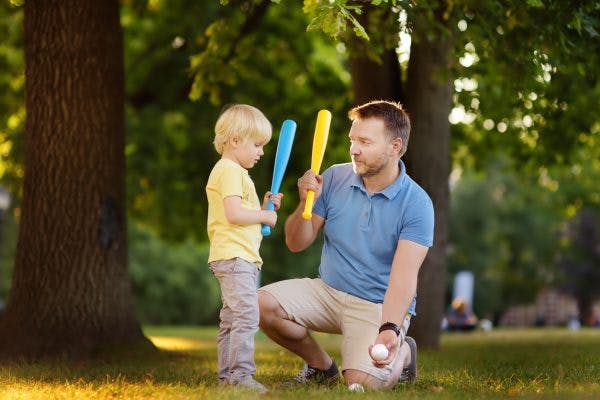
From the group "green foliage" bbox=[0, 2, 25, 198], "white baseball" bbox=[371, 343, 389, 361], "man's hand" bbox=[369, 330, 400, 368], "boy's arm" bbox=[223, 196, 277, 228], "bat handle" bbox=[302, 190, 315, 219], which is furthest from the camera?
"green foliage" bbox=[0, 2, 25, 198]

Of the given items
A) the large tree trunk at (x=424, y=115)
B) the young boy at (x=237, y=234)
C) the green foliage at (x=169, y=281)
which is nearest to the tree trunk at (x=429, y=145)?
the large tree trunk at (x=424, y=115)

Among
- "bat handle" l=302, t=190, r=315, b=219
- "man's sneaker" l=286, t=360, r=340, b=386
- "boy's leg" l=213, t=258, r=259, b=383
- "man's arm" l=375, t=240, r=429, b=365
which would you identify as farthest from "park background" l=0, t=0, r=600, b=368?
"man's sneaker" l=286, t=360, r=340, b=386

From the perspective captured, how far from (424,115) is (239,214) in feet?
18.6

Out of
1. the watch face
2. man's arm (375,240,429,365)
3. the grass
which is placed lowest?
the grass

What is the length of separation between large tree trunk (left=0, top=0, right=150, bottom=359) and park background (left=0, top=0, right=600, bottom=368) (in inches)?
0.5

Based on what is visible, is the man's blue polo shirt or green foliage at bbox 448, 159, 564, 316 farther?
green foliage at bbox 448, 159, 564, 316

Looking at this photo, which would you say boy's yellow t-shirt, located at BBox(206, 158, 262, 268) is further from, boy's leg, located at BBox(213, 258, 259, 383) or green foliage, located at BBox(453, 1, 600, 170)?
green foliage, located at BBox(453, 1, 600, 170)

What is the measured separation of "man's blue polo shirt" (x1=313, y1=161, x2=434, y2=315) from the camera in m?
6.34

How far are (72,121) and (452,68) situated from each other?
3644 mm

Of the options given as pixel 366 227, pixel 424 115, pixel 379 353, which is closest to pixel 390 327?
pixel 379 353

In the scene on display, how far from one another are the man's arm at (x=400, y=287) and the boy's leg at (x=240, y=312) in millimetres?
755

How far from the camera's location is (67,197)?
892 centimetres

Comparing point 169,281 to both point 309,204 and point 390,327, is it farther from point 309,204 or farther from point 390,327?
point 390,327

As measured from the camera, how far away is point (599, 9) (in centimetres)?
862
